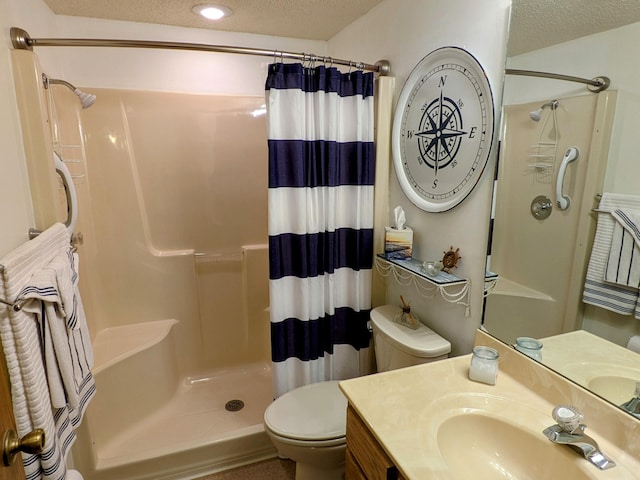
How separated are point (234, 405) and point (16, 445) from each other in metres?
1.76

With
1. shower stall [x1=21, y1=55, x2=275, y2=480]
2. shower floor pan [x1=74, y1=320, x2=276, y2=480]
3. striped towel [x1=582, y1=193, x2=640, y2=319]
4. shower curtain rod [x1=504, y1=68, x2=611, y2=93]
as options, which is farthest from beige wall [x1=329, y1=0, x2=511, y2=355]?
shower floor pan [x1=74, y1=320, x2=276, y2=480]

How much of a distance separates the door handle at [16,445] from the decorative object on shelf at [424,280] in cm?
121

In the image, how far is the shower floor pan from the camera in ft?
5.85

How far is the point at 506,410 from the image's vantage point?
1.03 metres

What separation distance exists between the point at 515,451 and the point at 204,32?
2.53 metres

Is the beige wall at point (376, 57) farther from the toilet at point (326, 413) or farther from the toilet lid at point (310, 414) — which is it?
the toilet lid at point (310, 414)

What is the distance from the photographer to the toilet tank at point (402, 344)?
1429 millimetres

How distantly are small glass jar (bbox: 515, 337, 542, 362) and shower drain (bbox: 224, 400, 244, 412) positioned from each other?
69.3 inches

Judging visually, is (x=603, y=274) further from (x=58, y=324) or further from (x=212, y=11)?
(x=212, y=11)

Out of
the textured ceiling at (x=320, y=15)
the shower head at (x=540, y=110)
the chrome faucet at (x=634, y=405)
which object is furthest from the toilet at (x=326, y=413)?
the textured ceiling at (x=320, y=15)

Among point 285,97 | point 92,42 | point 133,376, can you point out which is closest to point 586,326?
point 285,97

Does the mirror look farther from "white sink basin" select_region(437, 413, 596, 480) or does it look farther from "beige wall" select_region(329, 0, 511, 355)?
"white sink basin" select_region(437, 413, 596, 480)

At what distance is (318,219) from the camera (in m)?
1.76

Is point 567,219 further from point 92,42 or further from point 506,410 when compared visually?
point 92,42
